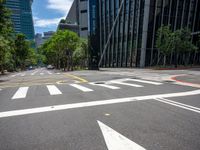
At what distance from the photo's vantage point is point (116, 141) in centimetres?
368

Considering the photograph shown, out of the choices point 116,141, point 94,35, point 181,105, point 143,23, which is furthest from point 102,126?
point 94,35

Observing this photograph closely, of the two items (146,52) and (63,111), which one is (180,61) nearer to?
(146,52)

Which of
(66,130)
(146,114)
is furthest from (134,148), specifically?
(146,114)

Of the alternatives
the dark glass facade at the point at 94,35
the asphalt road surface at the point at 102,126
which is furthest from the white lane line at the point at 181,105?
the dark glass facade at the point at 94,35

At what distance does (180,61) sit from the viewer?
40.2m

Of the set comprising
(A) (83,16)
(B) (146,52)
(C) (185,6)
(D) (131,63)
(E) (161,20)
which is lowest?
(D) (131,63)

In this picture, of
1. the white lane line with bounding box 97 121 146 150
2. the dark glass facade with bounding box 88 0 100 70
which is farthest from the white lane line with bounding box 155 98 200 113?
the dark glass facade with bounding box 88 0 100 70

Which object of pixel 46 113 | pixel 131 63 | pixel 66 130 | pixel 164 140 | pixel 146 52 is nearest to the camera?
pixel 164 140

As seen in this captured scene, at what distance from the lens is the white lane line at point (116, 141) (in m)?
3.43

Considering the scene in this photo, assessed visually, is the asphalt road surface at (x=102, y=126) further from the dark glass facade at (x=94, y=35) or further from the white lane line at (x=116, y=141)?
the dark glass facade at (x=94, y=35)

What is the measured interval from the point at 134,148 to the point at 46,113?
11.1 feet

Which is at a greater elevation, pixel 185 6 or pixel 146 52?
pixel 185 6

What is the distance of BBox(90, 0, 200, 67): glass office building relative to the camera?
1415 inches

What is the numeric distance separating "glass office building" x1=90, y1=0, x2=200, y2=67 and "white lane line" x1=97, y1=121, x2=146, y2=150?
109 feet
